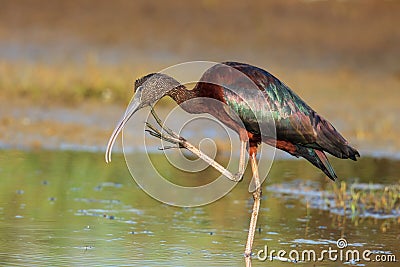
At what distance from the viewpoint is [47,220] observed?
301 inches

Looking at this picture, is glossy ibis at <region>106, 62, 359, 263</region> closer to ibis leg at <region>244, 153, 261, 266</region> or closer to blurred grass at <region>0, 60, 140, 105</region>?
ibis leg at <region>244, 153, 261, 266</region>

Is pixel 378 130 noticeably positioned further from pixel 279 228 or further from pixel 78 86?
pixel 279 228

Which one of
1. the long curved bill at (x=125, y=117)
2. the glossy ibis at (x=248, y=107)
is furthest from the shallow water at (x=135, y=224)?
the long curved bill at (x=125, y=117)

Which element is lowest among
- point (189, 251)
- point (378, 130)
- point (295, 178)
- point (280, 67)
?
point (189, 251)

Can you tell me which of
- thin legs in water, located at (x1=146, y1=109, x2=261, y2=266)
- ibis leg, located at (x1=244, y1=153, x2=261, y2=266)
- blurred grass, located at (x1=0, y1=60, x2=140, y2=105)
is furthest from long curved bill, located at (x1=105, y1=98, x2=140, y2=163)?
blurred grass, located at (x1=0, y1=60, x2=140, y2=105)

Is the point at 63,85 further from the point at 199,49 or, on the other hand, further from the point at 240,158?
the point at 240,158

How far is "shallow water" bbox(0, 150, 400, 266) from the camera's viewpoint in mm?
6586

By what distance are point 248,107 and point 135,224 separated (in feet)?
4.64

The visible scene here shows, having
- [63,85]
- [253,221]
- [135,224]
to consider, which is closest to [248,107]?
[253,221]

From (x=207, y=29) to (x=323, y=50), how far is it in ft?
6.93

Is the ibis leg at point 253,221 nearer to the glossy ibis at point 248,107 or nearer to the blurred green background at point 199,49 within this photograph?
the glossy ibis at point 248,107

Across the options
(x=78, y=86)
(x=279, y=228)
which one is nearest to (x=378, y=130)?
(x=78, y=86)

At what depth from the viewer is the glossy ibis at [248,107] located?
6941 millimetres

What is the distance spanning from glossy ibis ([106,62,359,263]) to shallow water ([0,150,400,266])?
490mm
